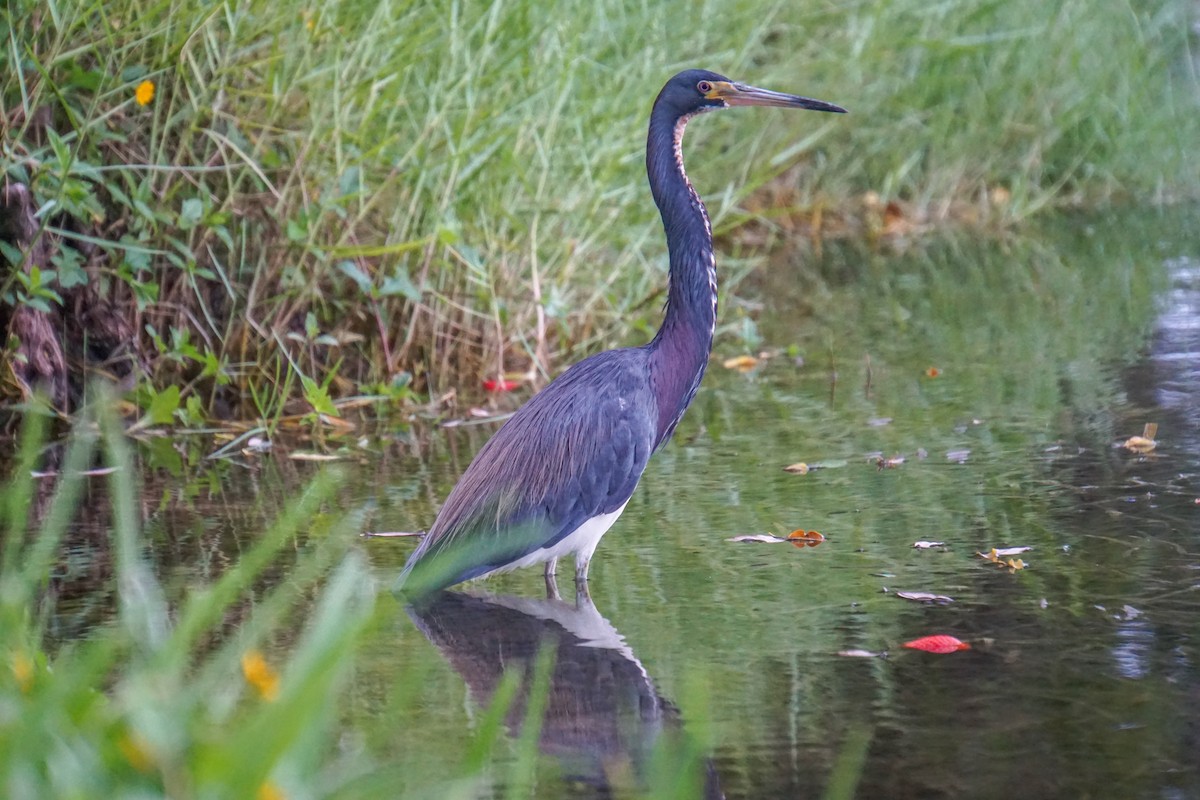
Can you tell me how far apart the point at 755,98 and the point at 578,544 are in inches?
78.0

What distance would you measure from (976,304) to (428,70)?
4.19 meters

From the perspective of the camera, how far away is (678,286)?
5.53 metres

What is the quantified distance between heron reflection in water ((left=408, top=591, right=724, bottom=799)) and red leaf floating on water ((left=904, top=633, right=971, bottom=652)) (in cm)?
68

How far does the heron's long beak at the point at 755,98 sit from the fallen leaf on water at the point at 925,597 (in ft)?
6.49

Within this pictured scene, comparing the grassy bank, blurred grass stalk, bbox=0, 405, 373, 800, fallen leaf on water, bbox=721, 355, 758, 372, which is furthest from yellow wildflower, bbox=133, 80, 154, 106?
blurred grass stalk, bbox=0, 405, 373, 800

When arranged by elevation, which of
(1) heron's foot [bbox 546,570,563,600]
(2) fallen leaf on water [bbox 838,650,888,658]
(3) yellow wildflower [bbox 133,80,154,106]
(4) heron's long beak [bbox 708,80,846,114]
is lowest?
(1) heron's foot [bbox 546,570,563,600]

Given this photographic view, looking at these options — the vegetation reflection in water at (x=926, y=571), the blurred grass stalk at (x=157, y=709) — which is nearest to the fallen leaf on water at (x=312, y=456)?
the vegetation reflection in water at (x=926, y=571)

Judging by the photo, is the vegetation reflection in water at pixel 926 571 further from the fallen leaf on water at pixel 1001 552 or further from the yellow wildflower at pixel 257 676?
the yellow wildflower at pixel 257 676

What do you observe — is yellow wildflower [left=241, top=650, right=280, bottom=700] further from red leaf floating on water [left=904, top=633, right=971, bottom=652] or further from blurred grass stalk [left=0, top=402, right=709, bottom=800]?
red leaf floating on water [left=904, top=633, right=971, bottom=652]

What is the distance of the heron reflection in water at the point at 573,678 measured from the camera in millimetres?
3514

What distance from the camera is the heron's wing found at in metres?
4.83

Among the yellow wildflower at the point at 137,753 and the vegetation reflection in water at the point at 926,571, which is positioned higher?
the yellow wildflower at the point at 137,753

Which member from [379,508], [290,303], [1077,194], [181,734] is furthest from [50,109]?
[1077,194]

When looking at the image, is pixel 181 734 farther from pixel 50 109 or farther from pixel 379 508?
pixel 50 109
